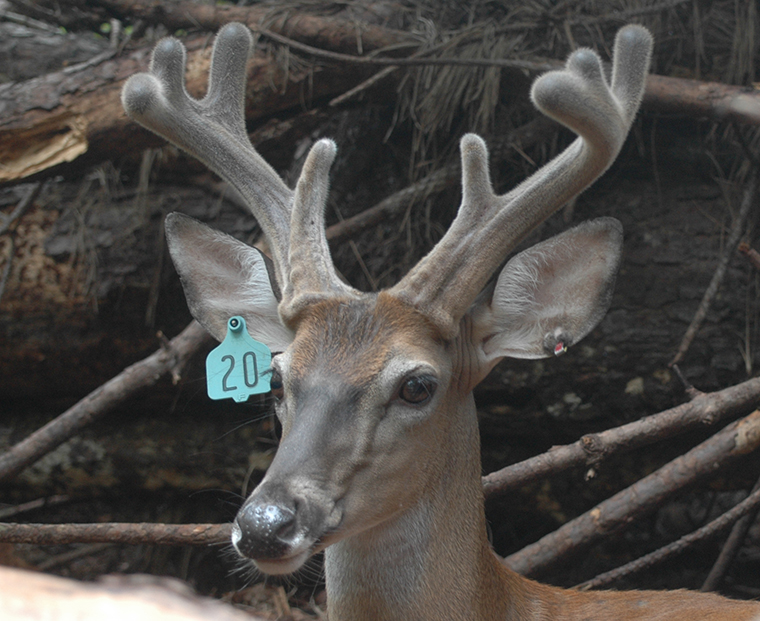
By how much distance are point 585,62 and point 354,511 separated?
1416 mm

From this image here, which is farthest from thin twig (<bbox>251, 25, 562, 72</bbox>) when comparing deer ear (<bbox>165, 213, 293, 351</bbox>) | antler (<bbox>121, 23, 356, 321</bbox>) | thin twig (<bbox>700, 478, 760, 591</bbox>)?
thin twig (<bbox>700, 478, 760, 591</bbox>)

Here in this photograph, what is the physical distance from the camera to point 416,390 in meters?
2.18

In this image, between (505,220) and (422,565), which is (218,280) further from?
(422,565)

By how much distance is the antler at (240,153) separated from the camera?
2449 millimetres

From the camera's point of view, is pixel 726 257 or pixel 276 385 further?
pixel 726 257

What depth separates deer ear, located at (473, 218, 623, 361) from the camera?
7.80ft

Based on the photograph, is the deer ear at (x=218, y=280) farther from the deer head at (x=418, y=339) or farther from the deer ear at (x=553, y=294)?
the deer ear at (x=553, y=294)


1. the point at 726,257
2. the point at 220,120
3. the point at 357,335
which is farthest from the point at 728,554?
the point at 220,120

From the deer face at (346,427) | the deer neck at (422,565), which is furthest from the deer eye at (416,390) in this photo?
the deer neck at (422,565)

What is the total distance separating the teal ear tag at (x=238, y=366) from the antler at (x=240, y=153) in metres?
0.23

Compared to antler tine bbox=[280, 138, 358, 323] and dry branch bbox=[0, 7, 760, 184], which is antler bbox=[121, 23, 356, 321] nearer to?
antler tine bbox=[280, 138, 358, 323]

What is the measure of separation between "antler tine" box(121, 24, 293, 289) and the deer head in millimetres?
10

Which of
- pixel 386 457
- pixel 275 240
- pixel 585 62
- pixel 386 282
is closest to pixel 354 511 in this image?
pixel 386 457

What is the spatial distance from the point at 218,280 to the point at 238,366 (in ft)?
1.29
